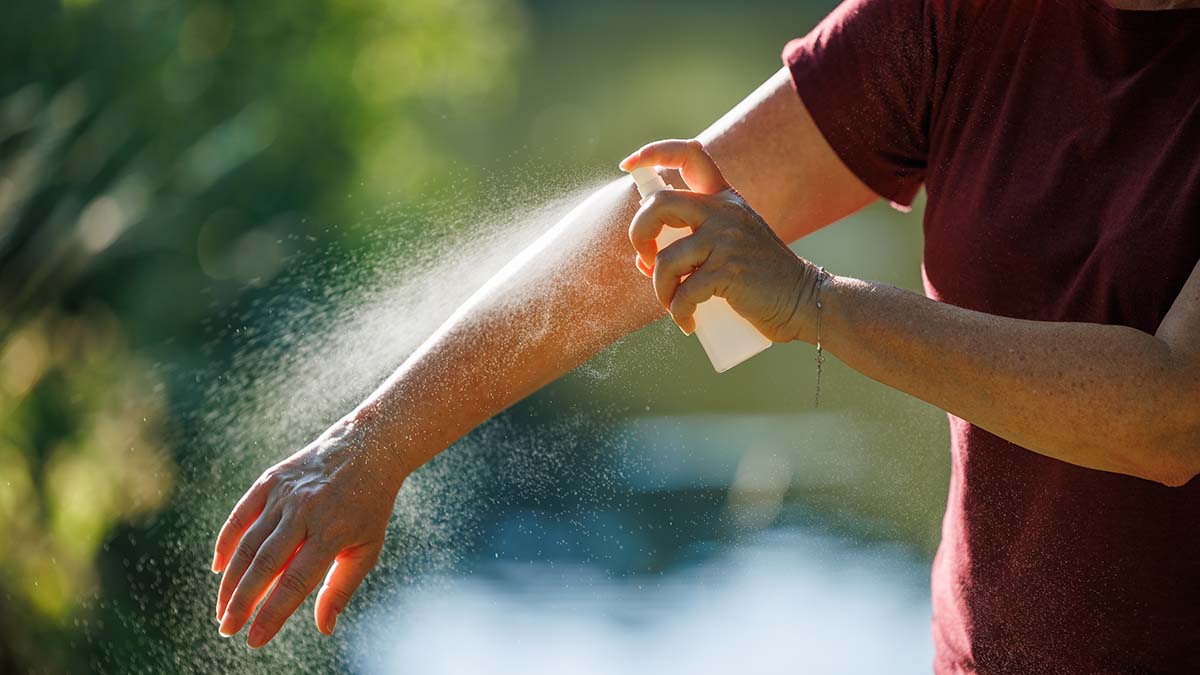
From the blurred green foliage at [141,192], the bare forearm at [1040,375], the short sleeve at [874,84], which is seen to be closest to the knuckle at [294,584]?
the bare forearm at [1040,375]

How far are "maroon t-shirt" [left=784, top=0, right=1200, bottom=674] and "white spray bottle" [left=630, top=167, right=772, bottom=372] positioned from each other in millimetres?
259

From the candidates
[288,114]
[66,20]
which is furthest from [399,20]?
[66,20]

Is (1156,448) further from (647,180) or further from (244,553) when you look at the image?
(244,553)

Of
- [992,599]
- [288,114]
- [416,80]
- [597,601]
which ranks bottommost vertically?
[597,601]

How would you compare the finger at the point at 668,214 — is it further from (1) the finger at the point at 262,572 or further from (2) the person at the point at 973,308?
(1) the finger at the point at 262,572

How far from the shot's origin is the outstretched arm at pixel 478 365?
4.13 feet

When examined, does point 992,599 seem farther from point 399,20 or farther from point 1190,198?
point 399,20

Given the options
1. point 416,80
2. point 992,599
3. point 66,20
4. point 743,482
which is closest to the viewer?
point 992,599

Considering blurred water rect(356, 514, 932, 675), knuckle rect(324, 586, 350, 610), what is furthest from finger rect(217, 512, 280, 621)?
blurred water rect(356, 514, 932, 675)

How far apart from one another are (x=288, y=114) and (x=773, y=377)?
273 centimetres

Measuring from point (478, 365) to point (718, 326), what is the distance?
1.06 ft

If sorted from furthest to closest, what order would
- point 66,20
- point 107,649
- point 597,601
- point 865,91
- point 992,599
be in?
point 66,20
point 597,601
point 107,649
point 865,91
point 992,599

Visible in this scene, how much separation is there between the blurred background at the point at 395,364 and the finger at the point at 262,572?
76cm

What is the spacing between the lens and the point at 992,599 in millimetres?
1255
